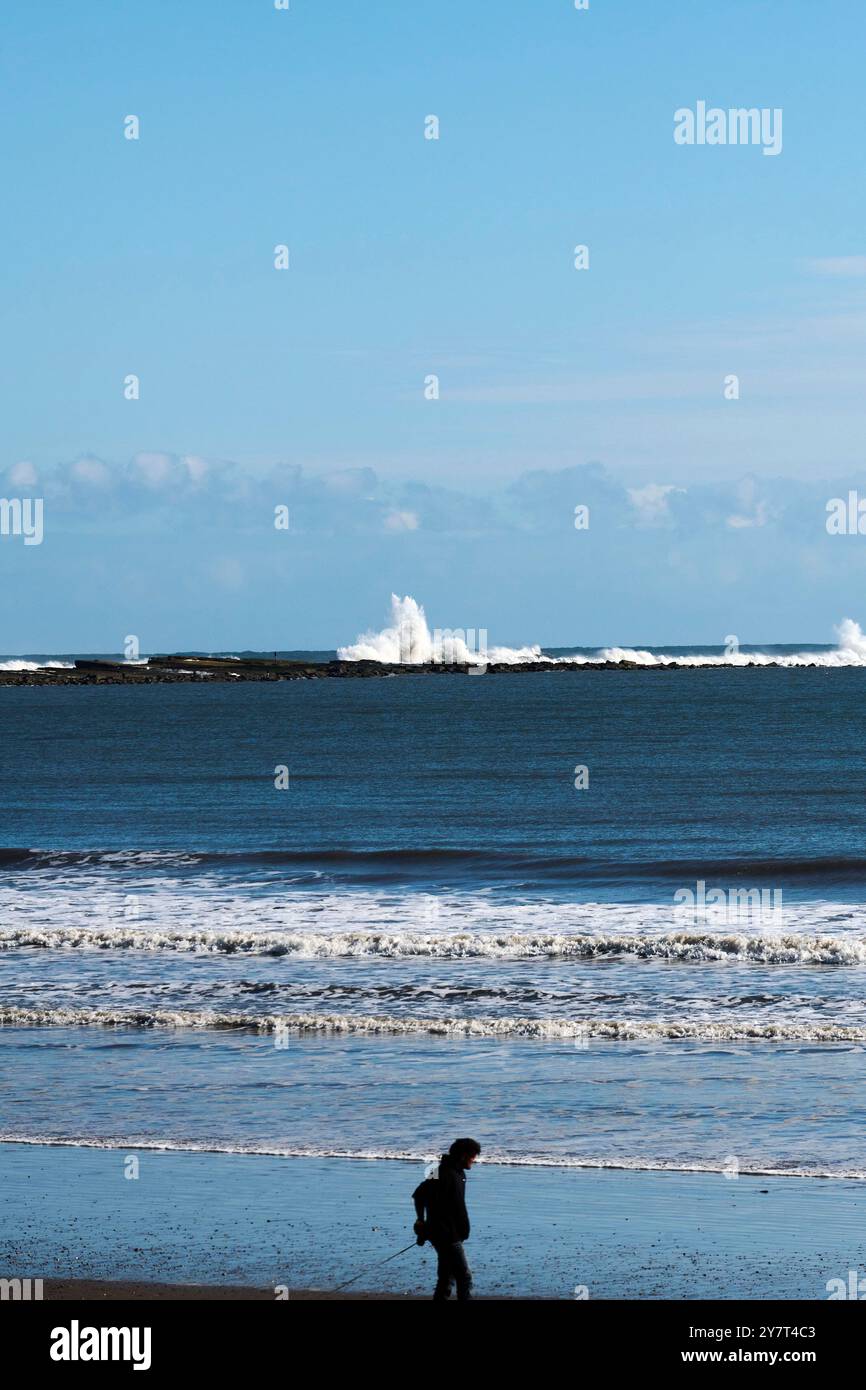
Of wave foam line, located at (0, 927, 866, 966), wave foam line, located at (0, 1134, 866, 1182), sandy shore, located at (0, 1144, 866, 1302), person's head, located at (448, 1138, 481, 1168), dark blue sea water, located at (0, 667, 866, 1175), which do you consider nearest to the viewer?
person's head, located at (448, 1138, 481, 1168)

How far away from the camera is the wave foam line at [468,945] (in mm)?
25891

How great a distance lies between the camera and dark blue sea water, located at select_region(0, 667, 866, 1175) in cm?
1612

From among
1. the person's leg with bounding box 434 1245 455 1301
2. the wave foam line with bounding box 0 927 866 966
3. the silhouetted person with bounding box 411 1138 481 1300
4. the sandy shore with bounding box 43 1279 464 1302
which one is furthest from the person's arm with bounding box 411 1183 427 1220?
the wave foam line with bounding box 0 927 866 966

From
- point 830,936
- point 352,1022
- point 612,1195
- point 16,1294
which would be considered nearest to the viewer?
point 16,1294

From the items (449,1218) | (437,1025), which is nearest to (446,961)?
(437,1025)

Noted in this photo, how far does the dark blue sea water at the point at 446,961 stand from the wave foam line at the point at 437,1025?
59 millimetres

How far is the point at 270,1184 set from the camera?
45.8ft

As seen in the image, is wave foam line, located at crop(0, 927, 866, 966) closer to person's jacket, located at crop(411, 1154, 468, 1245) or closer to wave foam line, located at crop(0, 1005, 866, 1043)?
wave foam line, located at crop(0, 1005, 866, 1043)

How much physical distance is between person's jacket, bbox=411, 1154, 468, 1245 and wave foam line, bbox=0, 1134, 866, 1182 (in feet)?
13.0

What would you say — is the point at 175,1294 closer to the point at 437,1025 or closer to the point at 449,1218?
the point at 449,1218
